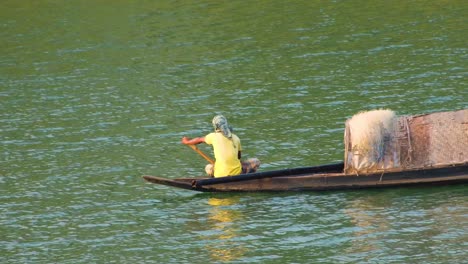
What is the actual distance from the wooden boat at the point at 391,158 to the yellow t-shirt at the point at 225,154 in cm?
31

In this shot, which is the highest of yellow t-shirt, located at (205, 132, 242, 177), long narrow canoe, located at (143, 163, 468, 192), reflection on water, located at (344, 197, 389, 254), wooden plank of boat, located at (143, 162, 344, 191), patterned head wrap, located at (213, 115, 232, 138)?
patterned head wrap, located at (213, 115, 232, 138)

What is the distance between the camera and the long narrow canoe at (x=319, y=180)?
2175cm

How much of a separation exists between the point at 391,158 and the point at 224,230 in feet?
13.0

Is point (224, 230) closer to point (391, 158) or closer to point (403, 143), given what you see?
point (391, 158)

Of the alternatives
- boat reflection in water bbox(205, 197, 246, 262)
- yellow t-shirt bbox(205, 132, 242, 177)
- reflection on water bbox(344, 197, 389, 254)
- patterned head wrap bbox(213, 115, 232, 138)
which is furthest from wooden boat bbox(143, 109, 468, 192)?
patterned head wrap bbox(213, 115, 232, 138)

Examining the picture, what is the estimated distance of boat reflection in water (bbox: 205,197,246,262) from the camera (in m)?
19.4

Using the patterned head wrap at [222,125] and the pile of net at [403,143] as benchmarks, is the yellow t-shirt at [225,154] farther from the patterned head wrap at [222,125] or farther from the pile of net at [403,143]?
the pile of net at [403,143]

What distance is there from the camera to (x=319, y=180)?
2222cm

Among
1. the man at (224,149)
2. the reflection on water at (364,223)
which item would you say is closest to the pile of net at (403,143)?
the reflection on water at (364,223)

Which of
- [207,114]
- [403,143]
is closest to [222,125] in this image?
[403,143]

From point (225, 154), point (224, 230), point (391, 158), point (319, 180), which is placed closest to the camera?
point (224, 230)

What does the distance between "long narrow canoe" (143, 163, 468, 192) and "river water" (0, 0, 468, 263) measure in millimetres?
234

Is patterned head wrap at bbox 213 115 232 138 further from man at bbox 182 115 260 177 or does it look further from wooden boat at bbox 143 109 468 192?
wooden boat at bbox 143 109 468 192

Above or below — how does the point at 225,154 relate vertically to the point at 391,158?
above
